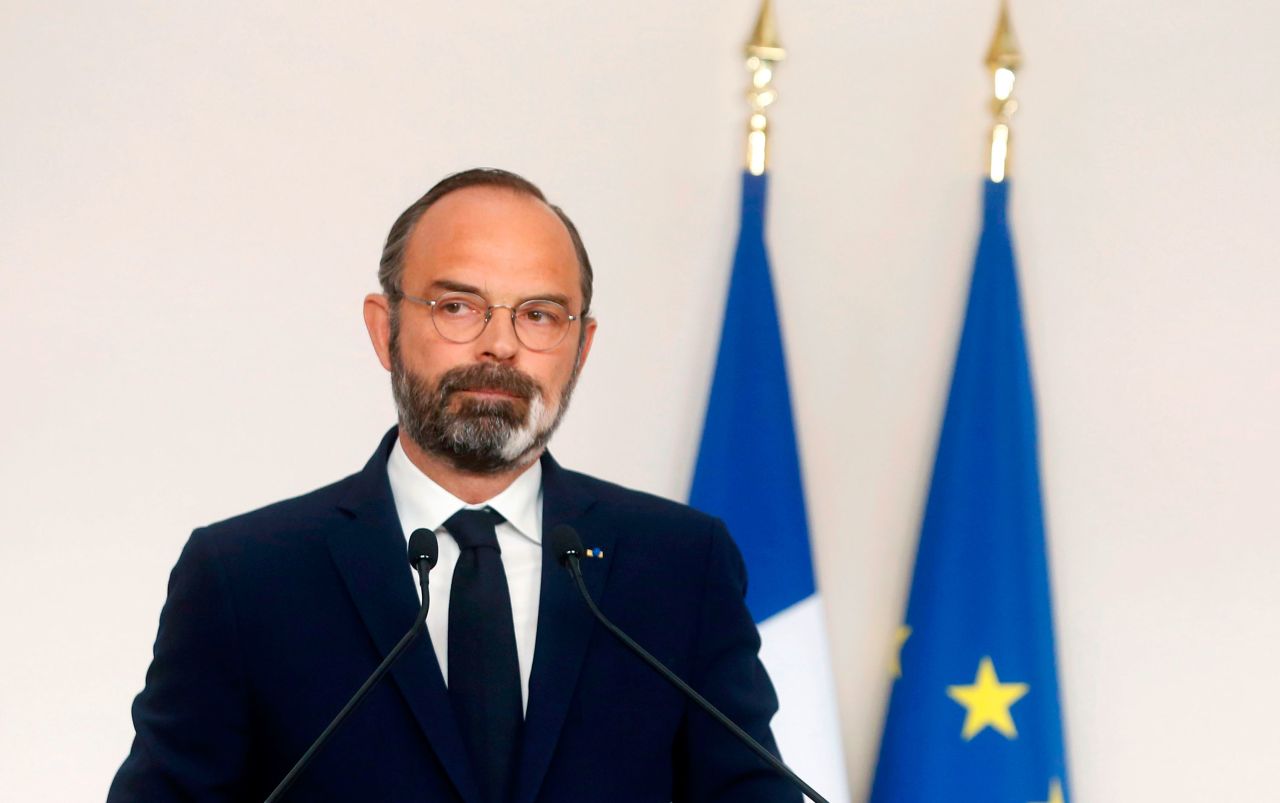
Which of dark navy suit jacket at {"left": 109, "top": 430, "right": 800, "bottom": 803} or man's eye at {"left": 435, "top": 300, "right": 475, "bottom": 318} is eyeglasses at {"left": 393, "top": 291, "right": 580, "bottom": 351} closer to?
man's eye at {"left": 435, "top": 300, "right": 475, "bottom": 318}

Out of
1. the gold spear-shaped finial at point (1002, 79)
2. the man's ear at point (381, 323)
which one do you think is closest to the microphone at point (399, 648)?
the man's ear at point (381, 323)

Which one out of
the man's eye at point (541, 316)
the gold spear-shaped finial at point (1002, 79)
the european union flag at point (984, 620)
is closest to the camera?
the man's eye at point (541, 316)

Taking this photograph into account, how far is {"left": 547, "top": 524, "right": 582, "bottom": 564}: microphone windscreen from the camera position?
5.34ft

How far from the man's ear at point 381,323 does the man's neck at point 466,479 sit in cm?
15

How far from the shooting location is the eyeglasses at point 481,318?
190cm

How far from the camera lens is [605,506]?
201 centimetres

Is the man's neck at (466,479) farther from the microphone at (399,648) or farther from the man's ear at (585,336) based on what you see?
the microphone at (399,648)

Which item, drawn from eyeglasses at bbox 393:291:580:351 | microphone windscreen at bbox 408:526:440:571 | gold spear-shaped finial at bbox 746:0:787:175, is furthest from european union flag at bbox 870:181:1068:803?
microphone windscreen at bbox 408:526:440:571

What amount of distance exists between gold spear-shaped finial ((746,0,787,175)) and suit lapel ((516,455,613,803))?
1.56 m

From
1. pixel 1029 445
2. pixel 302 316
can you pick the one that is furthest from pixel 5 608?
pixel 1029 445

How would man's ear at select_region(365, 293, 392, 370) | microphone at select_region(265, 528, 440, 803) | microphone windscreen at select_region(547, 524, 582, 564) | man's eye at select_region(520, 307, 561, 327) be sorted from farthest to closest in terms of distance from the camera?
man's ear at select_region(365, 293, 392, 370)
man's eye at select_region(520, 307, 561, 327)
microphone windscreen at select_region(547, 524, 582, 564)
microphone at select_region(265, 528, 440, 803)

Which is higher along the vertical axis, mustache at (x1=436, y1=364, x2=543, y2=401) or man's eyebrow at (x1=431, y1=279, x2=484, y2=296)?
man's eyebrow at (x1=431, y1=279, x2=484, y2=296)

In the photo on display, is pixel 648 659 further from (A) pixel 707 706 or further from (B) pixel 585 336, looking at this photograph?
(B) pixel 585 336

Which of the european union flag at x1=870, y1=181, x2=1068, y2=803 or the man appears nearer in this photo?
the man
